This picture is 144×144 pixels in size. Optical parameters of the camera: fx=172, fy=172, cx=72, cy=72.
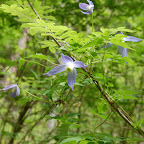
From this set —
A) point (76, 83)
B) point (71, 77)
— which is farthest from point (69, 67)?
point (76, 83)

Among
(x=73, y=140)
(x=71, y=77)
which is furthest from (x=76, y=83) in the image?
(x=73, y=140)

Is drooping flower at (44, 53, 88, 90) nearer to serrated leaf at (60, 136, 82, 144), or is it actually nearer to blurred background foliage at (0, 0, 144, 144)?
blurred background foliage at (0, 0, 144, 144)

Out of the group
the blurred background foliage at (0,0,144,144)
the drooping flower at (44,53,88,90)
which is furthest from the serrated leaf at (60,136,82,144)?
the drooping flower at (44,53,88,90)

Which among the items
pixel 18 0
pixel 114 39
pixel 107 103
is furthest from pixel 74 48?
pixel 18 0

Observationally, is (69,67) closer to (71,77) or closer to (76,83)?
(71,77)

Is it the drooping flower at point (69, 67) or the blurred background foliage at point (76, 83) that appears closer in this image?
the drooping flower at point (69, 67)

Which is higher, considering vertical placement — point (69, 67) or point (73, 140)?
point (69, 67)

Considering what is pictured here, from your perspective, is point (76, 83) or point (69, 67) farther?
point (76, 83)

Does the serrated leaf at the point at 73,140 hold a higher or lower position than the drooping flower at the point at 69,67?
lower

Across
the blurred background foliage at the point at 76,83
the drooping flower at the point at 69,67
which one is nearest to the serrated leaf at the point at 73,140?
the blurred background foliage at the point at 76,83

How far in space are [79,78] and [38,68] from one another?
1.20 m

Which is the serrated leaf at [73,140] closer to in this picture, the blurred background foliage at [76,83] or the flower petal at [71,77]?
the blurred background foliage at [76,83]

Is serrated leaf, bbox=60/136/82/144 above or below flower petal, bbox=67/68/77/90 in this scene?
below

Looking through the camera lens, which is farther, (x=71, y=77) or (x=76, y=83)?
(x=76, y=83)
